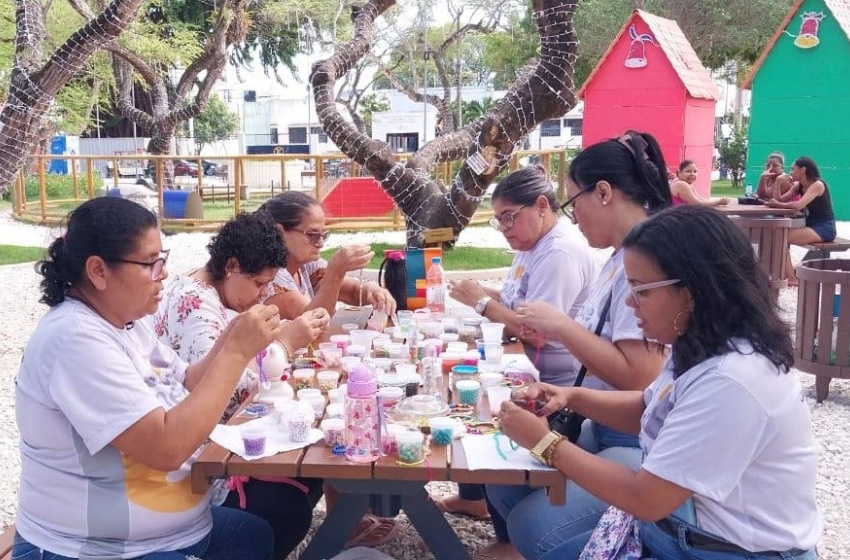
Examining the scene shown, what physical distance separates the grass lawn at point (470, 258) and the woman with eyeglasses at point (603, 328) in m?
6.91

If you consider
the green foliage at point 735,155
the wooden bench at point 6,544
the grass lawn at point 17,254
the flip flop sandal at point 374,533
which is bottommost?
the flip flop sandal at point 374,533

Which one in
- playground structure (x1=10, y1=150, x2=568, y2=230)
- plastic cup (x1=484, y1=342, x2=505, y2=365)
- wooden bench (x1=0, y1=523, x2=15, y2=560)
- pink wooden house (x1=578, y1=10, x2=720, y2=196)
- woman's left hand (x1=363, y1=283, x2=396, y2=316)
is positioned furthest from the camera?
pink wooden house (x1=578, y1=10, x2=720, y2=196)

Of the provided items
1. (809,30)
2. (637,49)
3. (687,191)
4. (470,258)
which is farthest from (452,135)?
(809,30)

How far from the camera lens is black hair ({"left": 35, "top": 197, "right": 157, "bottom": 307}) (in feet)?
6.43

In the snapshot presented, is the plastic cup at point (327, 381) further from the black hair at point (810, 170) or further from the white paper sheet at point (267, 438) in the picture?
the black hair at point (810, 170)

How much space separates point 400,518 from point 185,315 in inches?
58.1

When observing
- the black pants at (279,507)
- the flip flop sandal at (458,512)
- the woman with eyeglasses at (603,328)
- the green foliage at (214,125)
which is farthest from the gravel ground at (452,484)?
the green foliage at (214,125)

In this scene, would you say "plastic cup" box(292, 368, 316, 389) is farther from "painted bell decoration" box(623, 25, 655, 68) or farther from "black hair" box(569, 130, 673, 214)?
"painted bell decoration" box(623, 25, 655, 68)

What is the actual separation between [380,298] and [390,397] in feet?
5.31

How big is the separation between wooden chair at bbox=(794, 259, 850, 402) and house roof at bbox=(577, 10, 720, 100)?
11516 millimetres

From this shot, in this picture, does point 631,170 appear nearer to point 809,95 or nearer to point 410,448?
point 410,448

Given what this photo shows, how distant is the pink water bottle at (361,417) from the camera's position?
2.04m

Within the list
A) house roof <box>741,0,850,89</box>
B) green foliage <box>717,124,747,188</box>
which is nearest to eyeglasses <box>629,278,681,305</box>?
house roof <box>741,0,850,89</box>

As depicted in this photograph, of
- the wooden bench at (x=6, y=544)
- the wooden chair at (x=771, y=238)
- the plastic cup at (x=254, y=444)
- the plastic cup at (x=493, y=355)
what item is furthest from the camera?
the wooden chair at (x=771, y=238)
